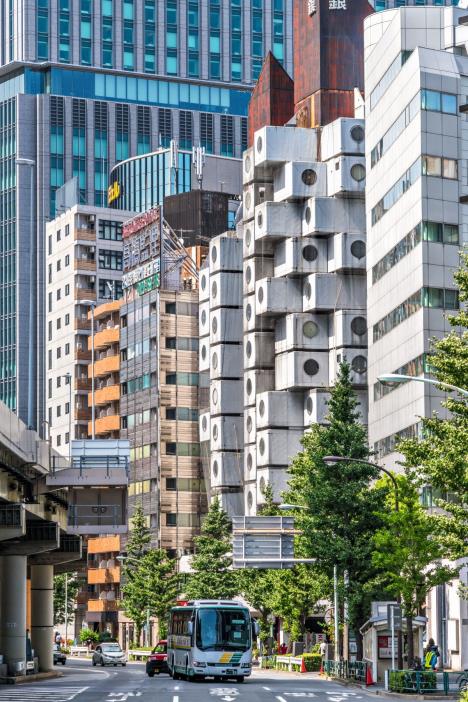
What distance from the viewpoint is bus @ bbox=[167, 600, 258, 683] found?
64.3m

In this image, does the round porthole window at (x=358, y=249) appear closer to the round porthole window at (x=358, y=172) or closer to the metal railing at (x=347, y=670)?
the round porthole window at (x=358, y=172)

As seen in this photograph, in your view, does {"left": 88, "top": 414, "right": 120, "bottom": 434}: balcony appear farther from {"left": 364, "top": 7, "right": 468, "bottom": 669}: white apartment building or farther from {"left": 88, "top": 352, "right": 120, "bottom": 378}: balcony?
{"left": 364, "top": 7, "right": 468, "bottom": 669}: white apartment building

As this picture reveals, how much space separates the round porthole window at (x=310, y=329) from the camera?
120812 mm

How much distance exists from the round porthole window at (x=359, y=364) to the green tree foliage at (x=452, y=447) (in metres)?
71.9

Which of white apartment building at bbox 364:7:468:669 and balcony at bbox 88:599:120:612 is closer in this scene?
white apartment building at bbox 364:7:468:669

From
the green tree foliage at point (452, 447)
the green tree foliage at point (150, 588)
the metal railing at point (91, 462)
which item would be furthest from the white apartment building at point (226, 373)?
the green tree foliage at point (452, 447)

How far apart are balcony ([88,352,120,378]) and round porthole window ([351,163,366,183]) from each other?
156 ft

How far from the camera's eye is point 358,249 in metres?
119

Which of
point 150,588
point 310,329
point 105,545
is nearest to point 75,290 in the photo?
point 105,545

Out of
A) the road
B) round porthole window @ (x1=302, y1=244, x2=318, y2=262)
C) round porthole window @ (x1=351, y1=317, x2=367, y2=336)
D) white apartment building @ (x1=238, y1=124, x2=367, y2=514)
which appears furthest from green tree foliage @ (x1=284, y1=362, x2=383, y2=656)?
round porthole window @ (x1=302, y1=244, x2=318, y2=262)

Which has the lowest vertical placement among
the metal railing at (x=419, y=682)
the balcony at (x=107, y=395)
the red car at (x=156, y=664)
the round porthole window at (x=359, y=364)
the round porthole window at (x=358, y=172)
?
the red car at (x=156, y=664)

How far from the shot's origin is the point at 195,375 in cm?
14862

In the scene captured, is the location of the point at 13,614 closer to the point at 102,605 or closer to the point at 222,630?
the point at 222,630

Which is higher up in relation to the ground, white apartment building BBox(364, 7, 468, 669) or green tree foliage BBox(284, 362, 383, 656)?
white apartment building BBox(364, 7, 468, 669)
